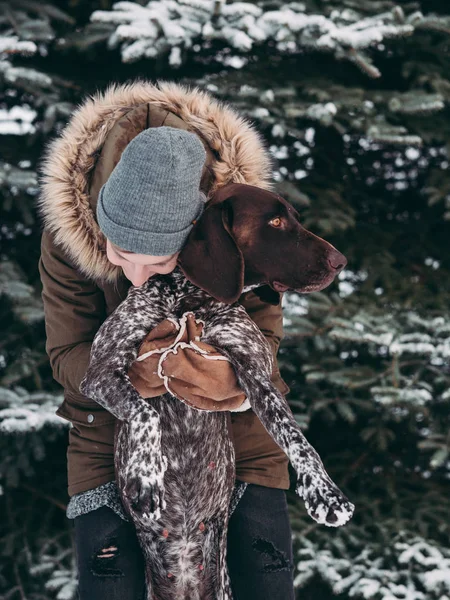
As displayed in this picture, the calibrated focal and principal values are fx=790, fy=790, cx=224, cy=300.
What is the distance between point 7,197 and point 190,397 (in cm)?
246

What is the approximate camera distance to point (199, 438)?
6.95ft

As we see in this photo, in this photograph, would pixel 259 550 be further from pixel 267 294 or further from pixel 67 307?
pixel 67 307

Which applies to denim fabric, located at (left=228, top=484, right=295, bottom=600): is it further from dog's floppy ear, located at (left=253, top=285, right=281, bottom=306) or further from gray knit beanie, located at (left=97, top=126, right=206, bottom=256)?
gray knit beanie, located at (left=97, top=126, right=206, bottom=256)

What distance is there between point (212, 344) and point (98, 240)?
45 cm

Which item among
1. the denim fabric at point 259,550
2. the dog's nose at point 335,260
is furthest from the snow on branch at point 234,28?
the denim fabric at point 259,550

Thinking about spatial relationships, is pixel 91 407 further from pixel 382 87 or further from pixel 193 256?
pixel 382 87

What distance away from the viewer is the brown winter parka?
87.8 inches

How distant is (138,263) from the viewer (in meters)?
2.05

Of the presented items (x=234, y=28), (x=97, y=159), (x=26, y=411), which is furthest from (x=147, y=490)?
(x=234, y=28)

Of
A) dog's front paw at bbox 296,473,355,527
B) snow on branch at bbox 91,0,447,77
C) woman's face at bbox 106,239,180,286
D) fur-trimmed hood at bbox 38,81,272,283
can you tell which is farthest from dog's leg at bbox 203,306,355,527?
snow on branch at bbox 91,0,447,77

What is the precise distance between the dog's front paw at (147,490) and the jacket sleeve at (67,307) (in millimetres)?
530

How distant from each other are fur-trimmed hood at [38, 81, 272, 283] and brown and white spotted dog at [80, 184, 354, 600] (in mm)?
152

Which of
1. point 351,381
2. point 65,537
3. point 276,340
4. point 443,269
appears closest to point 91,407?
point 276,340

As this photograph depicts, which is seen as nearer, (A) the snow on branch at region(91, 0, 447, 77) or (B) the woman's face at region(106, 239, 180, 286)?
(B) the woman's face at region(106, 239, 180, 286)
